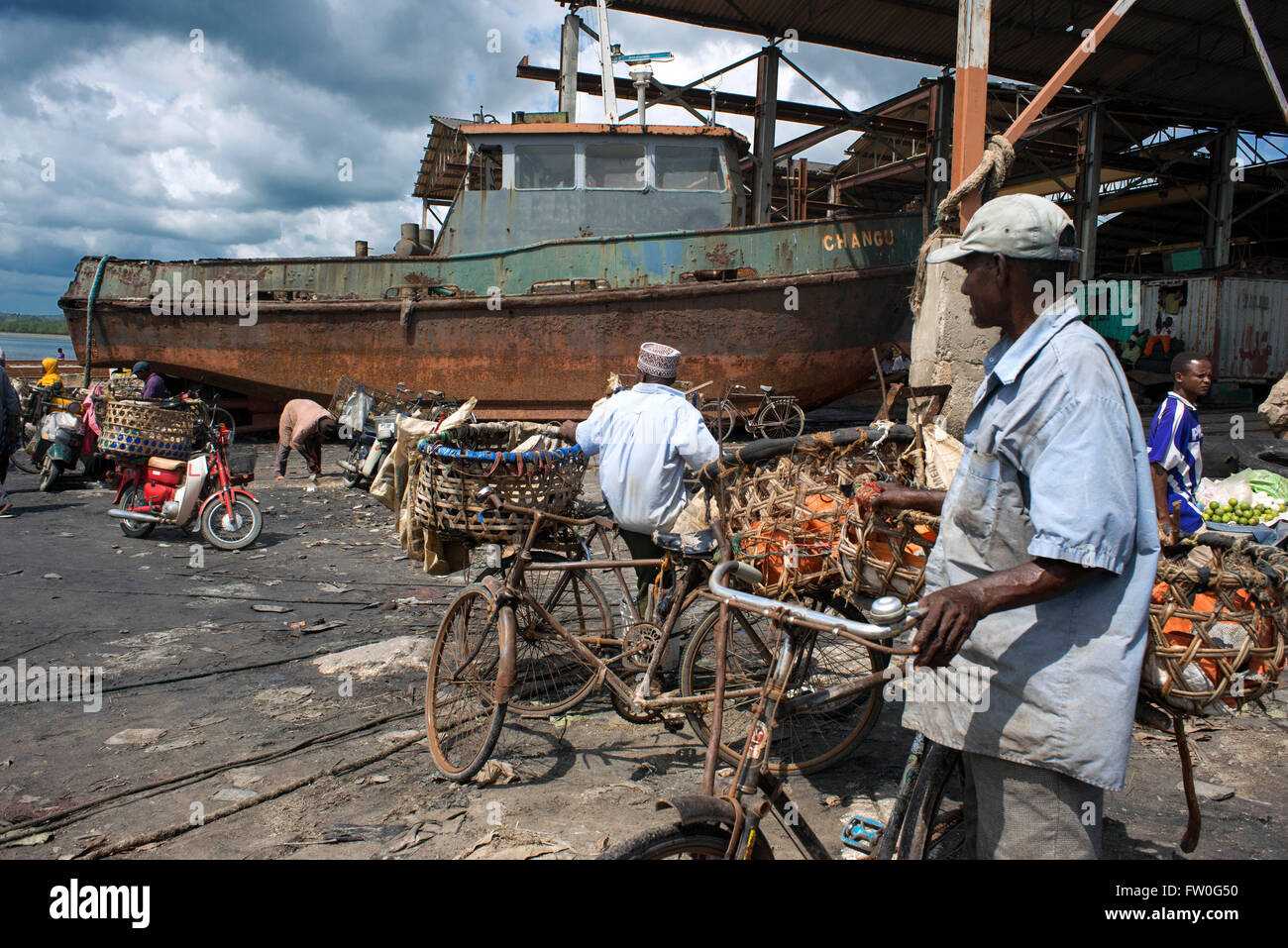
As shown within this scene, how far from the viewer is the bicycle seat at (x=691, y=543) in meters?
2.83

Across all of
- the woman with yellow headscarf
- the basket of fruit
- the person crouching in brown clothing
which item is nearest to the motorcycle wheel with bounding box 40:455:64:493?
the person crouching in brown clothing

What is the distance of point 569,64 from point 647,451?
34.4 feet

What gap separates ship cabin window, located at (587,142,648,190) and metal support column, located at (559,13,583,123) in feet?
2.74

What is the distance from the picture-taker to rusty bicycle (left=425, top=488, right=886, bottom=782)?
2.95m

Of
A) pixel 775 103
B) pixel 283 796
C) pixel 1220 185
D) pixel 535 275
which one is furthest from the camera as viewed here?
pixel 1220 185

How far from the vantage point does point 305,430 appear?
30.1 feet

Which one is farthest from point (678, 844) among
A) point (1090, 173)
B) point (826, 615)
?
point (1090, 173)

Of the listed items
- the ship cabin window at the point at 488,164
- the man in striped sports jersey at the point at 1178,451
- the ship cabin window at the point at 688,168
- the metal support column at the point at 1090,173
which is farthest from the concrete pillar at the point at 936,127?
the man in striped sports jersey at the point at 1178,451

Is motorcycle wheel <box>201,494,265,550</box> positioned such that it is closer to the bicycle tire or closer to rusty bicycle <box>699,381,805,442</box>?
rusty bicycle <box>699,381,805,442</box>

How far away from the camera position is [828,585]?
2734 millimetres

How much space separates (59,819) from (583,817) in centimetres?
179

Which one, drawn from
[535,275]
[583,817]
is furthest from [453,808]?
[535,275]

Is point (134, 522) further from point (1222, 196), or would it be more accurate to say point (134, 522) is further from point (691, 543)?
point (1222, 196)

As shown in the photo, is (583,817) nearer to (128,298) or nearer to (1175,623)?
(1175,623)
